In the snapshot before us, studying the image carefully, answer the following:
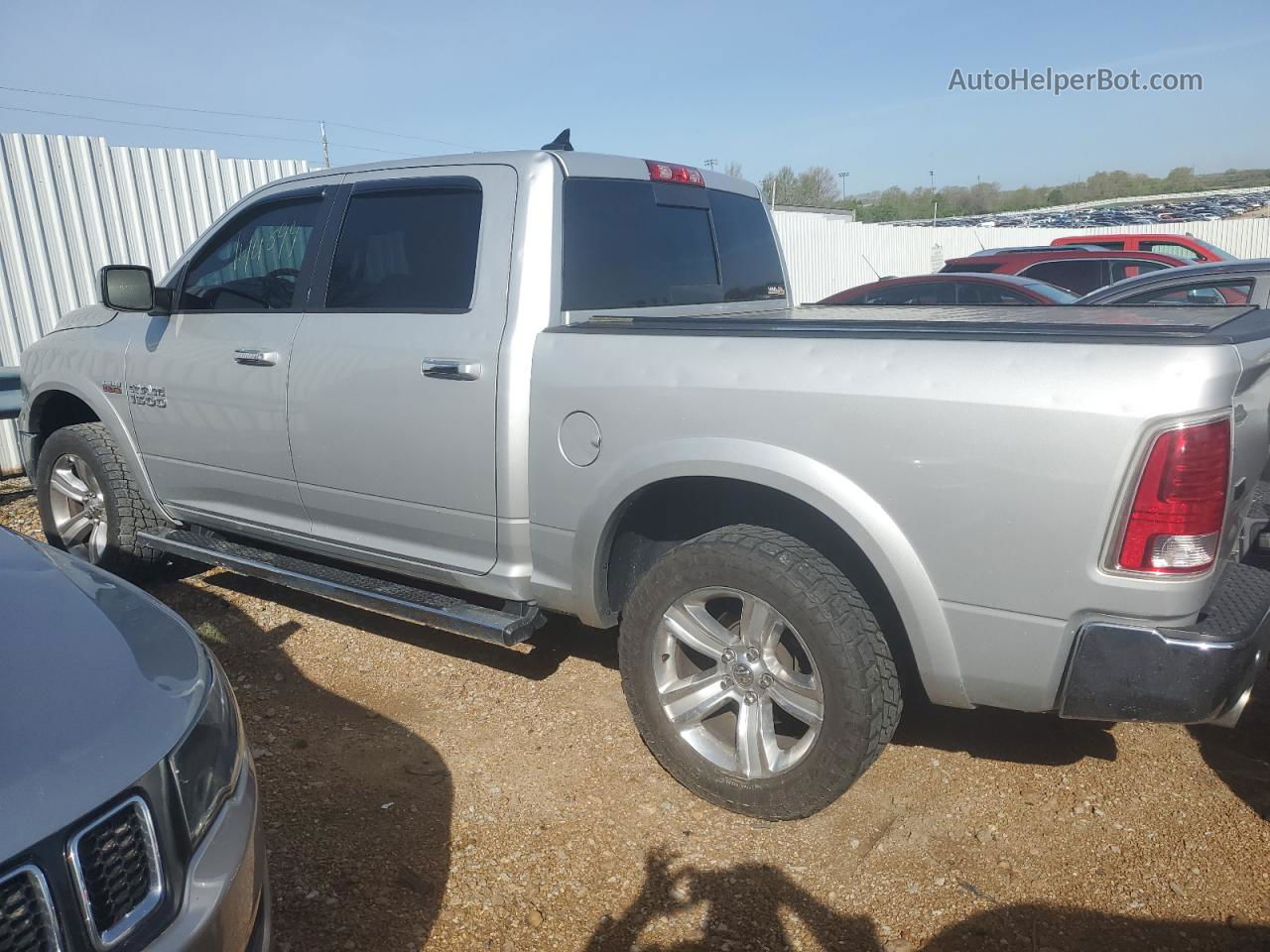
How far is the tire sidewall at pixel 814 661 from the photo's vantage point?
2.76 m

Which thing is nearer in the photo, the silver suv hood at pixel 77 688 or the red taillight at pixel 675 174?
the silver suv hood at pixel 77 688

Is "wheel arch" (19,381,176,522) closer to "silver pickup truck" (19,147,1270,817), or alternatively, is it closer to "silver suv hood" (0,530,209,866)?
"silver pickup truck" (19,147,1270,817)

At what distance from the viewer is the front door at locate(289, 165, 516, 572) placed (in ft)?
11.2

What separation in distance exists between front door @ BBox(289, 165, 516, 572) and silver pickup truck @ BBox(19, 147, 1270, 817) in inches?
0.6

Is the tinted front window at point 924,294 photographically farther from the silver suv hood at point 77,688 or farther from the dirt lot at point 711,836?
the silver suv hood at point 77,688

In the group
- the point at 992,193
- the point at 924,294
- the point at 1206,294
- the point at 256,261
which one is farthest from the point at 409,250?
the point at 992,193

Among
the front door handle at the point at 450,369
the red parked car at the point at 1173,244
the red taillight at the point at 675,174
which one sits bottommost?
the red parked car at the point at 1173,244

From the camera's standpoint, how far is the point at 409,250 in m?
3.73

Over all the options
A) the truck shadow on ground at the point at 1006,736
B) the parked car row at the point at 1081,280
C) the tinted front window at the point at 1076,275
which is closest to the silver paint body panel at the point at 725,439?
the truck shadow on ground at the point at 1006,736

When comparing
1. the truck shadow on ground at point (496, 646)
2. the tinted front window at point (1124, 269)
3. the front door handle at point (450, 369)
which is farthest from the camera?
the tinted front window at point (1124, 269)

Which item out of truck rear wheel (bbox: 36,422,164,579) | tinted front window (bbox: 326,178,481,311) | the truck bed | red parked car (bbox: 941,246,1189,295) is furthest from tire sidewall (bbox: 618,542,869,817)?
red parked car (bbox: 941,246,1189,295)

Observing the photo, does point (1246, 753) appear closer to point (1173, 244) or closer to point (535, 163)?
point (535, 163)

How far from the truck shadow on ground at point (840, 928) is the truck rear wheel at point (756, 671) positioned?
0.34m

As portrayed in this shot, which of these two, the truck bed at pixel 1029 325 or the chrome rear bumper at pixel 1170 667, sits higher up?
the truck bed at pixel 1029 325
